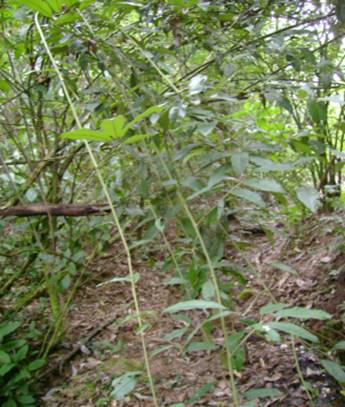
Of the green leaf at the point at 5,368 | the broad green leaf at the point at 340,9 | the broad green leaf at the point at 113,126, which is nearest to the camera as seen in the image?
the broad green leaf at the point at 113,126

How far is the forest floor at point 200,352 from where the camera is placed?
7.01 feet

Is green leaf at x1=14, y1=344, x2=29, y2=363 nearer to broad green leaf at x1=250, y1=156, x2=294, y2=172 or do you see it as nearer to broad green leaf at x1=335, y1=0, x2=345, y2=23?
broad green leaf at x1=250, y1=156, x2=294, y2=172

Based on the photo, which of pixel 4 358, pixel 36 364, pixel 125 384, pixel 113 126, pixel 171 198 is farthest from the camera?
pixel 36 364

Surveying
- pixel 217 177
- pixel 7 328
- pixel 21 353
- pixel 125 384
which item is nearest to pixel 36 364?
pixel 21 353

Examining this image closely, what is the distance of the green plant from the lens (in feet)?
7.89

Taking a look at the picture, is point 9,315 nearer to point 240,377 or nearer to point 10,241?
point 10,241

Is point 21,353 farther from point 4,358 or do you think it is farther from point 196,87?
point 196,87

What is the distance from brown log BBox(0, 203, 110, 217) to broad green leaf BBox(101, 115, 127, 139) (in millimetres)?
991

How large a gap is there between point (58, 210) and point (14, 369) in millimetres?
1192

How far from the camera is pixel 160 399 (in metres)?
2.27

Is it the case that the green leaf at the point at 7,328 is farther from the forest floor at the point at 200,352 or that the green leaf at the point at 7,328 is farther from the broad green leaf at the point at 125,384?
the broad green leaf at the point at 125,384

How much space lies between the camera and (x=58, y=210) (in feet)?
6.13

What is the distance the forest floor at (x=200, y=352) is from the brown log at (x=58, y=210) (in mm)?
405

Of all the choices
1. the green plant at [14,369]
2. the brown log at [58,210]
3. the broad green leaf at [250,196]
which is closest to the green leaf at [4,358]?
the green plant at [14,369]
